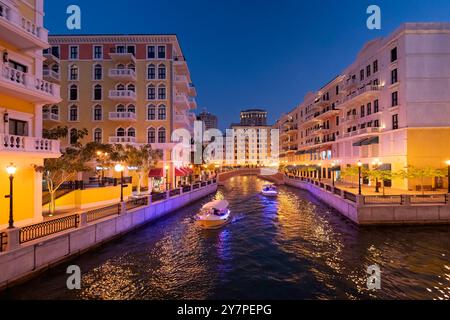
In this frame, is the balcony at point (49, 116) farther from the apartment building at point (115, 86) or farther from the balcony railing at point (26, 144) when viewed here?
the balcony railing at point (26, 144)

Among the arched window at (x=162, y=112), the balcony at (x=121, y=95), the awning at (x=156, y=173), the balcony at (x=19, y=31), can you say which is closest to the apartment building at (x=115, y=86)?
the arched window at (x=162, y=112)

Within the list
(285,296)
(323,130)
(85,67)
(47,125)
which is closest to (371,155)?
(323,130)

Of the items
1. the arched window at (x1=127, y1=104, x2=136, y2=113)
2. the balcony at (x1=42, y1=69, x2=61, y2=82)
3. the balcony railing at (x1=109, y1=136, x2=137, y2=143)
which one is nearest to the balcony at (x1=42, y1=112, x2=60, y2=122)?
the balcony at (x1=42, y1=69, x2=61, y2=82)

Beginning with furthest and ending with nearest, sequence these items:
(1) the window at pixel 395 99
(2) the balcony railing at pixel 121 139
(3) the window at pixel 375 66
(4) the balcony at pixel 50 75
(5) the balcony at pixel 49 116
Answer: (3) the window at pixel 375 66
(2) the balcony railing at pixel 121 139
(4) the balcony at pixel 50 75
(5) the balcony at pixel 49 116
(1) the window at pixel 395 99

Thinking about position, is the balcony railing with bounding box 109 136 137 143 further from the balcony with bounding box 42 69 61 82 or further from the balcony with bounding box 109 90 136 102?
the balcony with bounding box 42 69 61 82

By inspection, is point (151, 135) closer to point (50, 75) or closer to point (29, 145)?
point (50, 75)

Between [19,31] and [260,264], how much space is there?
18.9 m

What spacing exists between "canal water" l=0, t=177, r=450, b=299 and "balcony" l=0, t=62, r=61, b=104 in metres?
10.2

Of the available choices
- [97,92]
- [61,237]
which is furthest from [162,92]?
[61,237]

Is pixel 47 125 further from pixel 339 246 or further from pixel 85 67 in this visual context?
pixel 339 246

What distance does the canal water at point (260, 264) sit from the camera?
11.2m

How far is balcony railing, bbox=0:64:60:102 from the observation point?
14.5 meters

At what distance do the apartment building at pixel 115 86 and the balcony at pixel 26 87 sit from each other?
75.1 feet

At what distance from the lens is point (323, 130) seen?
58.9m
